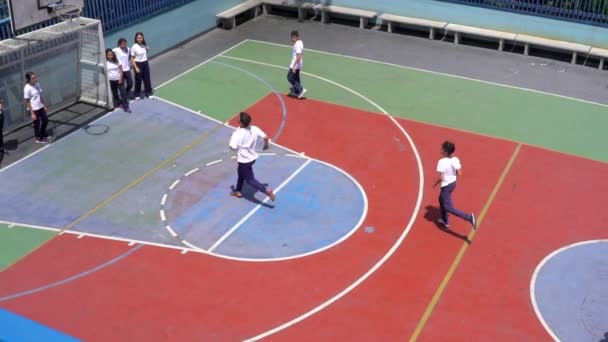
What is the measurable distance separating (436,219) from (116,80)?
9.14 m

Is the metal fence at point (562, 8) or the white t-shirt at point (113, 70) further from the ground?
the metal fence at point (562, 8)

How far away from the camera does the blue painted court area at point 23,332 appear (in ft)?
25.3

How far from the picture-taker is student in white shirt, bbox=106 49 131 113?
18.6 m

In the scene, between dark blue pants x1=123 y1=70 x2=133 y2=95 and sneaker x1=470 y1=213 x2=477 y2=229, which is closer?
sneaker x1=470 y1=213 x2=477 y2=229

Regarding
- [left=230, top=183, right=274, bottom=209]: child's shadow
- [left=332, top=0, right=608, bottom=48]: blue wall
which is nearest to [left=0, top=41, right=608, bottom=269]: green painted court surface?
[left=230, top=183, right=274, bottom=209]: child's shadow

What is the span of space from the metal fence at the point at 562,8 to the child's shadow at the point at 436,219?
37.5 feet

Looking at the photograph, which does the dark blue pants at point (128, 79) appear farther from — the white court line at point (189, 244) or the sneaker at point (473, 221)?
the sneaker at point (473, 221)

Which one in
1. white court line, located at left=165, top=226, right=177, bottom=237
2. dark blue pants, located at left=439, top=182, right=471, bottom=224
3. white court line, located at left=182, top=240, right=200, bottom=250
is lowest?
white court line, located at left=182, top=240, right=200, bottom=250

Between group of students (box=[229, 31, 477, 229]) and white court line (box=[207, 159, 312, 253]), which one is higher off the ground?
group of students (box=[229, 31, 477, 229])

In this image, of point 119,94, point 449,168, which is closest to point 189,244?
point 449,168

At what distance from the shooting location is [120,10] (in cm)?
2134

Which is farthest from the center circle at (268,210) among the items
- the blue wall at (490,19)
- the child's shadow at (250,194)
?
the blue wall at (490,19)

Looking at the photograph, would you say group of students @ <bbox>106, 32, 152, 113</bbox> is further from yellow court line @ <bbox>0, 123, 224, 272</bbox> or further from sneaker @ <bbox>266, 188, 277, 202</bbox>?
sneaker @ <bbox>266, 188, 277, 202</bbox>

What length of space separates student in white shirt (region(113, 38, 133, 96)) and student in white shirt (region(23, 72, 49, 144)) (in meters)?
2.54
